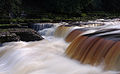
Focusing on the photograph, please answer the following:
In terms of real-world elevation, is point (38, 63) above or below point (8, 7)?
below

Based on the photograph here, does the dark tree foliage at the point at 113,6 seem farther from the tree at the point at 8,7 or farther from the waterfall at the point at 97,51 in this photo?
the waterfall at the point at 97,51

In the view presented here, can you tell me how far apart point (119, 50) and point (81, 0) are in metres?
21.8

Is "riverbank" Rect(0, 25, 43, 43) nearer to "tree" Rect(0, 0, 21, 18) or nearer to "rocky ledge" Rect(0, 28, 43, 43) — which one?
"rocky ledge" Rect(0, 28, 43, 43)

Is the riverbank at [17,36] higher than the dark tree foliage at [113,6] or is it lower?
lower

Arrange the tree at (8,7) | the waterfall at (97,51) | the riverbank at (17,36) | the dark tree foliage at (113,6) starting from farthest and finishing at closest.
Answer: the dark tree foliage at (113,6) → the tree at (8,7) → the riverbank at (17,36) → the waterfall at (97,51)

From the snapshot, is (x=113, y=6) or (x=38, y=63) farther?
(x=113, y=6)

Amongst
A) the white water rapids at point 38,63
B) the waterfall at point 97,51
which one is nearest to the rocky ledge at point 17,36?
the white water rapids at point 38,63

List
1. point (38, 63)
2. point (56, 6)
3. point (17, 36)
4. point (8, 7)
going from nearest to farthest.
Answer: point (38, 63) → point (17, 36) → point (8, 7) → point (56, 6)

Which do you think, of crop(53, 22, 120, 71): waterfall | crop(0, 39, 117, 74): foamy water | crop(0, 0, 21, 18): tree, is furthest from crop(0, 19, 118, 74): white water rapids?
crop(0, 0, 21, 18): tree

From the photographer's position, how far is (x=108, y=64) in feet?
20.9

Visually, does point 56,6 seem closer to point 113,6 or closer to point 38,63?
point 113,6

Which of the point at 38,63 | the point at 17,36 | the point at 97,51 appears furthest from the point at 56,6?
the point at 97,51

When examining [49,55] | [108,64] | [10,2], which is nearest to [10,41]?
[49,55]

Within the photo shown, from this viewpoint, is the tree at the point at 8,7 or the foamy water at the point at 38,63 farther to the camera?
the tree at the point at 8,7
